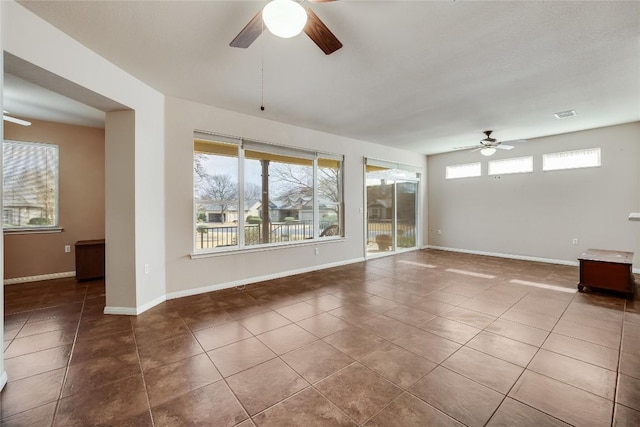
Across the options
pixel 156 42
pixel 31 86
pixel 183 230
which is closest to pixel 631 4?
pixel 156 42

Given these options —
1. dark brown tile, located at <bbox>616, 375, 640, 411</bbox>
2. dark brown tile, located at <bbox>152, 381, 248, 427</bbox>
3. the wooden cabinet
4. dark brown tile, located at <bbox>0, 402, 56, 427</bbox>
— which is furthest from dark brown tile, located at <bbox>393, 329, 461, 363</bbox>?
the wooden cabinet

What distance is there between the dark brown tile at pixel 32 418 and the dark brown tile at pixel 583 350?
3.66m

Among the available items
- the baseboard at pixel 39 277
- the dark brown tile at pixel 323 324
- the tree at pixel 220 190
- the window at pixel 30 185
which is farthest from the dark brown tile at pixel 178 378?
the window at pixel 30 185

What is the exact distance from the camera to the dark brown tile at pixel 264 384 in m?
1.70

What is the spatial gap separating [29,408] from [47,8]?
2.76m

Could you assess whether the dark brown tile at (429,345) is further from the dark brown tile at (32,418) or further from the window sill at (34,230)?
the window sill at (34,230)

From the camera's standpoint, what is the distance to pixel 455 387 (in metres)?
1.81

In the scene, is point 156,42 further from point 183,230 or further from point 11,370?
point 11,370

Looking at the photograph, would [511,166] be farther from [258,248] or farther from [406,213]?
[258,248]

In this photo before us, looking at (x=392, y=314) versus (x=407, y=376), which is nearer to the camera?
(x=407, y=376)

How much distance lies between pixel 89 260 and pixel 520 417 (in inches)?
228

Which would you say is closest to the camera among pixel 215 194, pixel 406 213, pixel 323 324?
pixel 323 324

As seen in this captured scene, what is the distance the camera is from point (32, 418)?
155 centimetres

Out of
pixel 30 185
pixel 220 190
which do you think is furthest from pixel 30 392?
pixel 30 185
